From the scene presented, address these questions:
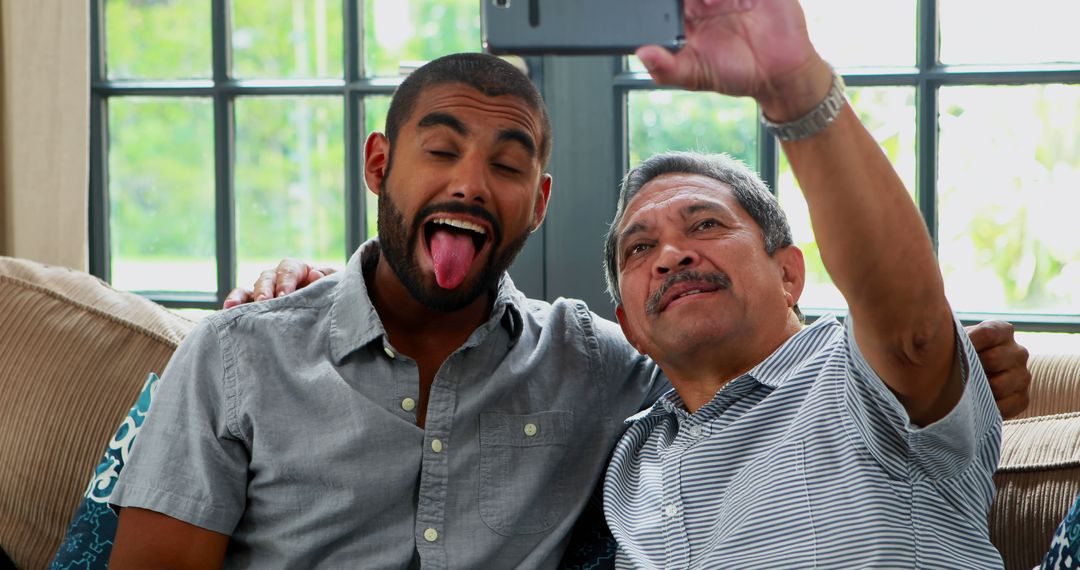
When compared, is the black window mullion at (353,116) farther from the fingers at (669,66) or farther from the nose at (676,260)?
the fingers at (669,66)

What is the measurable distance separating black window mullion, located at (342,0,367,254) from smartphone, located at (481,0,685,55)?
1347mm

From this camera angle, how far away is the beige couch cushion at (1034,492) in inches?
56.6

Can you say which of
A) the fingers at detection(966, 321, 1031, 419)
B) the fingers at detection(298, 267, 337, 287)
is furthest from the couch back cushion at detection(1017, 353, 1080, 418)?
the fingers at detection(298, 267, 337, 287)

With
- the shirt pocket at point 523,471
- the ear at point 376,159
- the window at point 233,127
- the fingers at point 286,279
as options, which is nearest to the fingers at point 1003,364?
the shirt pocket at point 523,471

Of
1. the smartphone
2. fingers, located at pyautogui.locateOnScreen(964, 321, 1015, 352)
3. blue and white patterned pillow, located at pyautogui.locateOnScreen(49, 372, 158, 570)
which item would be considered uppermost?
the smartphone

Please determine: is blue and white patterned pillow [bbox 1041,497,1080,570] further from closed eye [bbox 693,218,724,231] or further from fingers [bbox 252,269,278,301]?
fingers [bbox 252,269,278,301]

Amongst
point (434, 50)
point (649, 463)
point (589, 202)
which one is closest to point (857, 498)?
point (649, 463)

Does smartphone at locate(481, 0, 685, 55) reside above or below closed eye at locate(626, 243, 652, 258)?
above

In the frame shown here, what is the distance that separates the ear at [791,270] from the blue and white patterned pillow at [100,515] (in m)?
0.88

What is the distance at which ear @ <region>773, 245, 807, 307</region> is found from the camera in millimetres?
1525

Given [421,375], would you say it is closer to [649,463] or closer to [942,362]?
[649,463]

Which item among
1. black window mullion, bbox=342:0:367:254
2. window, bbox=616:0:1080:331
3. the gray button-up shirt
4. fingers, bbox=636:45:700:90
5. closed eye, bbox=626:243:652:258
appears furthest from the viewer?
black window mullion, bbox=342:0:367:254

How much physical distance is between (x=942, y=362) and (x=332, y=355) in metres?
0.77

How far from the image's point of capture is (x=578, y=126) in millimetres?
2232
